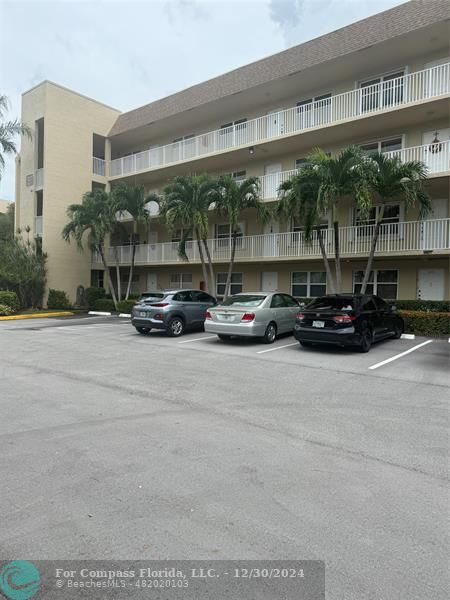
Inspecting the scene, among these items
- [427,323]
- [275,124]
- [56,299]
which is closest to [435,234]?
[427,323]

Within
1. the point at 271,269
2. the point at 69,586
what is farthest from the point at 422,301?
the point at 69,586

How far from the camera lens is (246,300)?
39.7 ft

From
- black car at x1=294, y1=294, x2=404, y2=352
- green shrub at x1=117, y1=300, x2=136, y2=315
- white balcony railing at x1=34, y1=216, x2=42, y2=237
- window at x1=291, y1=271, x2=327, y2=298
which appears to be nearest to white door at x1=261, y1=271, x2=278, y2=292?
window at x1=291, y1=271, x2=327, y2=298

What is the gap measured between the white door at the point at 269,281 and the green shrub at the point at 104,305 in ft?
29.5

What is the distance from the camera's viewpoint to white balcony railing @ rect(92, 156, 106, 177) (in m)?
26.8

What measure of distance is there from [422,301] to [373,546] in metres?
15.0

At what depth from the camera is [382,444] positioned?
4562 millimetres

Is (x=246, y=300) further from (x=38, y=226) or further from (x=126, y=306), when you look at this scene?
(x=38, y=226)

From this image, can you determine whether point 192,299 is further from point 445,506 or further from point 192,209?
point 445,506

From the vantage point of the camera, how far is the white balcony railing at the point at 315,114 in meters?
15.4

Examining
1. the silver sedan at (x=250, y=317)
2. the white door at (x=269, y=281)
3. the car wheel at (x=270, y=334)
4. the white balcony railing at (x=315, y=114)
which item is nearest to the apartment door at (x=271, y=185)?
the white balcony railing at (x=315, y=114)

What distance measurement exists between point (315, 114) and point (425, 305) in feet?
32.0

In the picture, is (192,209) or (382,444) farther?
(192,209)

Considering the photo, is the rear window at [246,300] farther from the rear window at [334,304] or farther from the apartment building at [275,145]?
the apartment building at [275,145]
